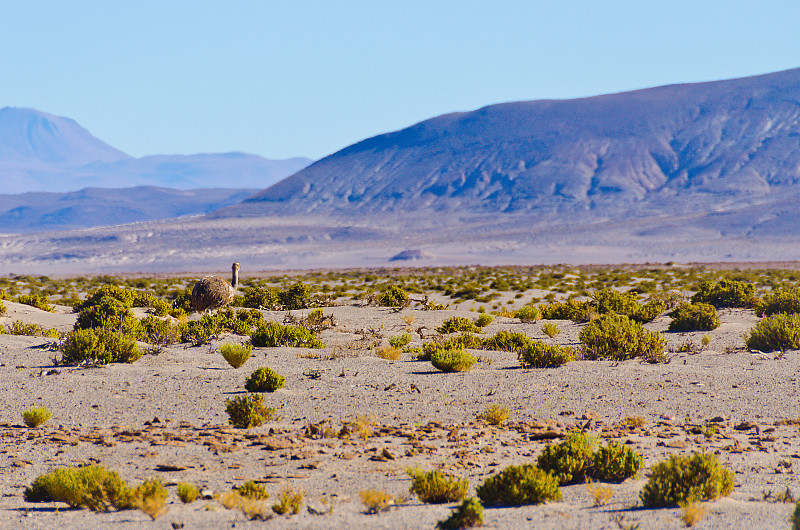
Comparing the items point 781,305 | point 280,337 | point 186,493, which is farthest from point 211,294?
point 186,493

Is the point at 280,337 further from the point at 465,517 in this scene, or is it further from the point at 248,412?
the point at 465,517

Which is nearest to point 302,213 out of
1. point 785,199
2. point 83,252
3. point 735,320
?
point 83,252

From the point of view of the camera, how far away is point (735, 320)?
18031mm

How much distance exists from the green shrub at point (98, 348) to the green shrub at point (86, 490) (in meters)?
5.33

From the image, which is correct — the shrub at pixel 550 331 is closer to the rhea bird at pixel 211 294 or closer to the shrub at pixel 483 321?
the shrub at pixel 483 321

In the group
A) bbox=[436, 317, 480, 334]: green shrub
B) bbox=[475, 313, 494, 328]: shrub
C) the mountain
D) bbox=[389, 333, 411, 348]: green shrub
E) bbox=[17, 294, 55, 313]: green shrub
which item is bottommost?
bbox=[475, 313, 494, 328]: shrub

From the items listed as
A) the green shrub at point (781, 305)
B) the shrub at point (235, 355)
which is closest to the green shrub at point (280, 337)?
the shrub at point (235, 355)

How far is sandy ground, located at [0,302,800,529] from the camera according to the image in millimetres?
5859

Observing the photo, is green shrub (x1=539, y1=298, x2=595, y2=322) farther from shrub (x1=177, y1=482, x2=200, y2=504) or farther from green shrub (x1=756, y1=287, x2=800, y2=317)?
shrub (x1=177, y1=482, x2=200, y2=504)

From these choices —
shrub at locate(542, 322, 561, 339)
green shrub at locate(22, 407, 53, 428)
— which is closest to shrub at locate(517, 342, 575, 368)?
shrub at locate(542, 322, 561, 339)

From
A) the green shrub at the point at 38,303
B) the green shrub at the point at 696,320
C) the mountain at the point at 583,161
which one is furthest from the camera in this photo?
the mountain at the point at 583,161

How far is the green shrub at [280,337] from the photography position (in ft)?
46.0

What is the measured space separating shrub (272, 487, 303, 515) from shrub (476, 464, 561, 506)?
1.31m

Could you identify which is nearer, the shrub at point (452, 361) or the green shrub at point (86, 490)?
the green shrub at point (86, 490)
